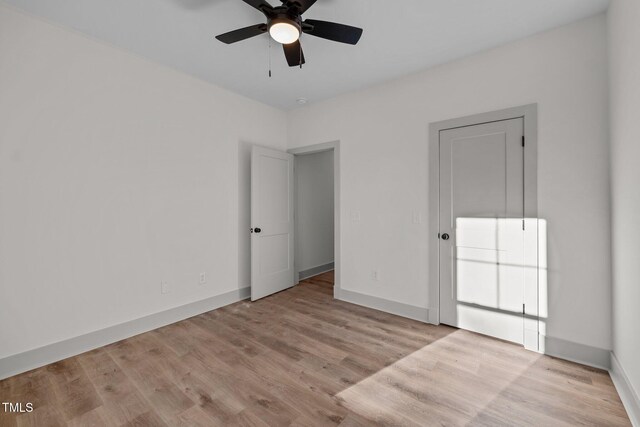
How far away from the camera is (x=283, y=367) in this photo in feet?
7.29

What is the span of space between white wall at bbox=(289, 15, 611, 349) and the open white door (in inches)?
34.5

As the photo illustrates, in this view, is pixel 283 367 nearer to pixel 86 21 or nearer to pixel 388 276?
pixel 388 276

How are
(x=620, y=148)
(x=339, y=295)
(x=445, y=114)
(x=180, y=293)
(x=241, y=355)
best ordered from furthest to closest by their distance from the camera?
1. (x=339, y=295)
2. (x=180, y=293)
3. (x=445, y=114)
4. (x=241, y=355)
5. (x=620, y=148)

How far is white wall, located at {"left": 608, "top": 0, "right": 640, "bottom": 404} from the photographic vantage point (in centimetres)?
163

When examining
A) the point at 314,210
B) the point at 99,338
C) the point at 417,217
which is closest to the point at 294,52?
the point at 417,217

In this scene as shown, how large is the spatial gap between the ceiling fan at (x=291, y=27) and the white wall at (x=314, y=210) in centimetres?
264

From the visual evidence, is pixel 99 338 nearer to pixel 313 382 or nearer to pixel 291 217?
pixel 313 382

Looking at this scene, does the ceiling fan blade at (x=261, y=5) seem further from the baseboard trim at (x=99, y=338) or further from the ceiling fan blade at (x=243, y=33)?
the baseboard trim at (x=99, y=338)

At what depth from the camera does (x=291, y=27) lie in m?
1.88

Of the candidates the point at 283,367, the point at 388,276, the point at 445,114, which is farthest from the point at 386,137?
the point at 283,367

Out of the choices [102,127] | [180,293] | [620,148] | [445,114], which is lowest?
[180,293]

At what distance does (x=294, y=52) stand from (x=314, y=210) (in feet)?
10.3

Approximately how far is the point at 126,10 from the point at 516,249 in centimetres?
381

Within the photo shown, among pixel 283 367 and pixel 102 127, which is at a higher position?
pixel 102 127
